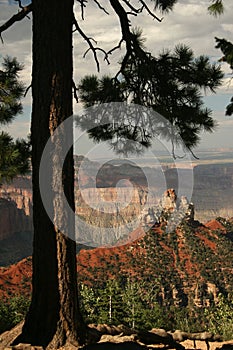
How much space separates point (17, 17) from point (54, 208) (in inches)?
78.4

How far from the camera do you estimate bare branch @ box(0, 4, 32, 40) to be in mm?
4480

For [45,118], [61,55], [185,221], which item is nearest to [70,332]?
[45,118]

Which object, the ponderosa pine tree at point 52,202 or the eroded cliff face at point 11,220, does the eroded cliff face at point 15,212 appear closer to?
the eroded cliff face at point 11,220

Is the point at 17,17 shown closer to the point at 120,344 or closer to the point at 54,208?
the point at 54,208

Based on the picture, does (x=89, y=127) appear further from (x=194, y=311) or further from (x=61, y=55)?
(x=194, y=311)

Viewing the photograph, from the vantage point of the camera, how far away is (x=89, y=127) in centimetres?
535

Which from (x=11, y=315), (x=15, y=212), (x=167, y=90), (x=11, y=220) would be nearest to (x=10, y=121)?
(x=167, y=90)

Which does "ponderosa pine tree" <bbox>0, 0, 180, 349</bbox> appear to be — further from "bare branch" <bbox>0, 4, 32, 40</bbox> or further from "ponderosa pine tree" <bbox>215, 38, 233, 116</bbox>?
"ponderosa pine tree" <bbox>215, 38, 233, 116</bbox>

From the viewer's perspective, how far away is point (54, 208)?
373 centimetres

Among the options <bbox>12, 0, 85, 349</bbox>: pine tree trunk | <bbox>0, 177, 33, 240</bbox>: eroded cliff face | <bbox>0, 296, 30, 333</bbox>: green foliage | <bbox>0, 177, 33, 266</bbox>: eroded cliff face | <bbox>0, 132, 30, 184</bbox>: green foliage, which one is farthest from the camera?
<bbox>0, 177, 33, 240</bbox>: eroded cliff face

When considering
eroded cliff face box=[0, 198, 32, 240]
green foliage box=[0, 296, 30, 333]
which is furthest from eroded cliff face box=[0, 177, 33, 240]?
green foliage box=[0, 296, 30, 333]

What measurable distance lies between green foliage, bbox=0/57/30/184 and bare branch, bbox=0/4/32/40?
2.27 ft

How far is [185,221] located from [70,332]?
33.1m

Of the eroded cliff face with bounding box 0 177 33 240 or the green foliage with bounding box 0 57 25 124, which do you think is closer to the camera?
the green foliage with bounding box 0 57 25 124
